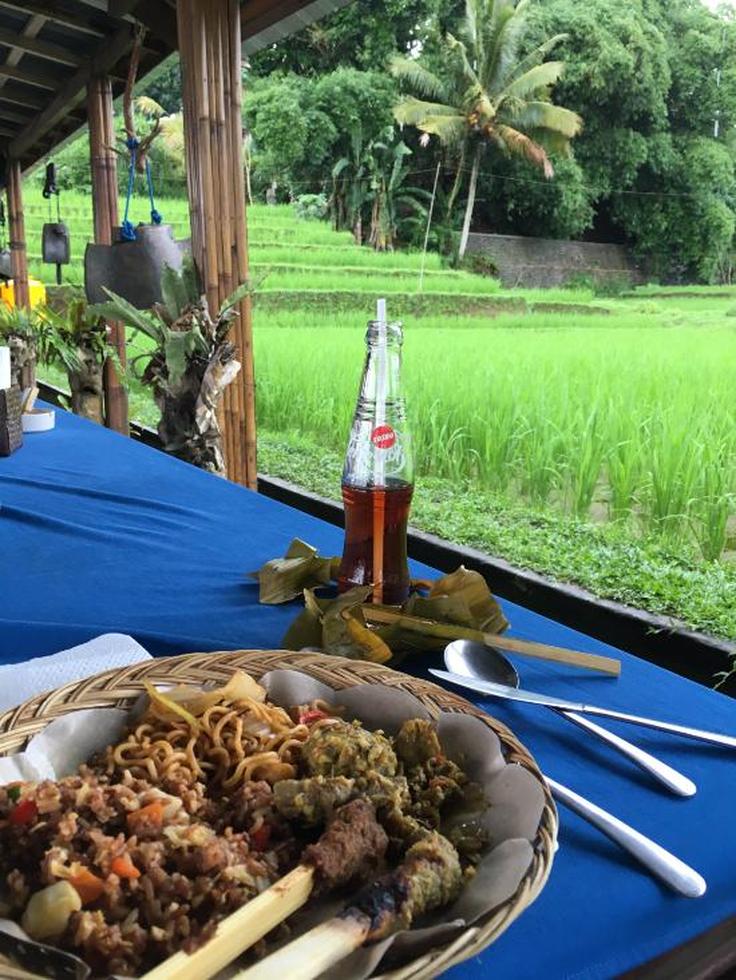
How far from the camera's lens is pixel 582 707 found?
2.29 feet

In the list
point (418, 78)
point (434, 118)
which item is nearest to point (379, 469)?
point (434, 118)

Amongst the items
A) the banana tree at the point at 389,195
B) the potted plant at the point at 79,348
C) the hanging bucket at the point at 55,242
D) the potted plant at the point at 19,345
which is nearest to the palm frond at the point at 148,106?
the hanging bucket at the point at 55,242

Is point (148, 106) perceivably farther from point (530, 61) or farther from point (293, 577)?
point (293, 577)

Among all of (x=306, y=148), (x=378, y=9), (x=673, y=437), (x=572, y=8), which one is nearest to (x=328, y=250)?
(x=306, y=148)

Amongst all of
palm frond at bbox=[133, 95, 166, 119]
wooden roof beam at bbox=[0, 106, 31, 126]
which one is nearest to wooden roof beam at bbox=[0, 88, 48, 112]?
wooden roof beam at bbox=[0, 106, 31, 126]

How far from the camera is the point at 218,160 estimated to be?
311 centimetres

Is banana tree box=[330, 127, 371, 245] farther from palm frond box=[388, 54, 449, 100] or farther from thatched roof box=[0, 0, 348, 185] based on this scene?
thatched roof box=[0, 0, 348, 185]

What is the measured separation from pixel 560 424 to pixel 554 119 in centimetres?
243

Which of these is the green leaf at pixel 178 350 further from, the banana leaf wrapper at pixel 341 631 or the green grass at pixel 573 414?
Answer: the banana leaf wrapper at pixel 341 631

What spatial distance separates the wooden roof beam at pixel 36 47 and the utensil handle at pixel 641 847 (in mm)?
4592

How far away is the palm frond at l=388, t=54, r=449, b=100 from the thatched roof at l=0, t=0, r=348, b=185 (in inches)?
80.5

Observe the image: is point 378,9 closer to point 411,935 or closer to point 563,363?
point 563,363

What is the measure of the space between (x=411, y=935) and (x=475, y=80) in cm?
555

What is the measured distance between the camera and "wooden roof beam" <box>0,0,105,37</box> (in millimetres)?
3519
